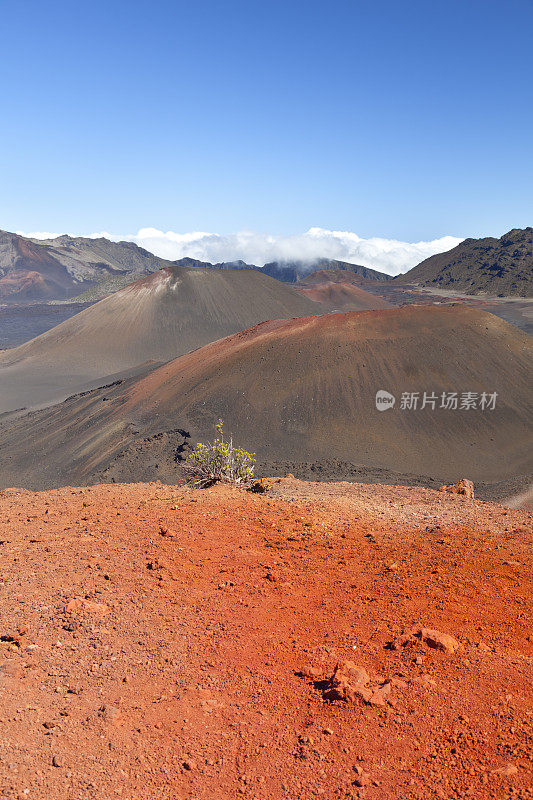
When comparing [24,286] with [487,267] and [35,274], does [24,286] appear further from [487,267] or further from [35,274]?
[487,267]

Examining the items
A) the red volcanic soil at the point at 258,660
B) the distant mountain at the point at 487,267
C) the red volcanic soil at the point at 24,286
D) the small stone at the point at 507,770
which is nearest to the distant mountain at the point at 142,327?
the red volcanic soil at the point at 258,660

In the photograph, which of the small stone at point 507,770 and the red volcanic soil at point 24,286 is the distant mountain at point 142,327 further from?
the red volcanic soil at point 24,286

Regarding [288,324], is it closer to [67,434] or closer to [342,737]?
[67,434]

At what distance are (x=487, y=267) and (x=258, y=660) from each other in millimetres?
Answer: 144542

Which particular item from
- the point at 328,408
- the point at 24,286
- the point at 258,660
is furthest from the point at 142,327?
the point at 24,286

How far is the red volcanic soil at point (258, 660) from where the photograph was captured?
3.12m

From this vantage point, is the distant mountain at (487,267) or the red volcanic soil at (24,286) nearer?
the distant mountain at (487,267)

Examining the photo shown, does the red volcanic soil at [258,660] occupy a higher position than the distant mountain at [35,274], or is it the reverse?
A: the distant mountain at [35,274]

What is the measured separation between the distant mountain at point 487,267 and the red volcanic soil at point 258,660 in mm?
117558

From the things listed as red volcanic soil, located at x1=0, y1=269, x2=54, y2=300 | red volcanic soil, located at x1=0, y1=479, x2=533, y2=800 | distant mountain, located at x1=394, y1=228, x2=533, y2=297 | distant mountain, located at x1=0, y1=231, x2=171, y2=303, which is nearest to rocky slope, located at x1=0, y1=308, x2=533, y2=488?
red volcanic soil, located at x1=0, y1=479, x2=533, y2=800

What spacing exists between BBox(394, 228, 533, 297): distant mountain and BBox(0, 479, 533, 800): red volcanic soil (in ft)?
386

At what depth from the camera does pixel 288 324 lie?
3269 centimetres

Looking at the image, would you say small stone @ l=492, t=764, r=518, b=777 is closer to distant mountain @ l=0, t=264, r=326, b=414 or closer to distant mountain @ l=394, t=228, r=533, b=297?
distant mountain @ l=0, t=264, r=326, b=414

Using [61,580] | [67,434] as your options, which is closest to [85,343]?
[67,434]
